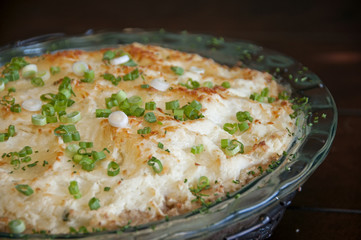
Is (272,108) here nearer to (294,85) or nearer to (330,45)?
(294,85)

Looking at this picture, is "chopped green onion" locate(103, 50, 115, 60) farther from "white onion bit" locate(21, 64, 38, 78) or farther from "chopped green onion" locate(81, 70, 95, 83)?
"white onion bit" locate(21, 64, 38, 78)

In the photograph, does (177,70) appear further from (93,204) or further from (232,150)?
(93,204)

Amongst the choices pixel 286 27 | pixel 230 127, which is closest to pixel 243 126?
pixel 230 127

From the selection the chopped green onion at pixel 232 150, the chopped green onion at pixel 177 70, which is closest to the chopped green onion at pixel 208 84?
the chopped green onion at pixel 177 70

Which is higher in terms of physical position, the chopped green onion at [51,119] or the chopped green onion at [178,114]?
the chopped green onion at [51,119]

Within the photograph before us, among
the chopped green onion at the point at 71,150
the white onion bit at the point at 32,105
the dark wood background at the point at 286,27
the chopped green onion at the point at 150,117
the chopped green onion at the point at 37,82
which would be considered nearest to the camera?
the chopped green onion at the point at 71,150

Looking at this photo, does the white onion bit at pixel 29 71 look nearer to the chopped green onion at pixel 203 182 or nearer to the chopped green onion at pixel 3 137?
the chopped green onion at pixel 3 137
